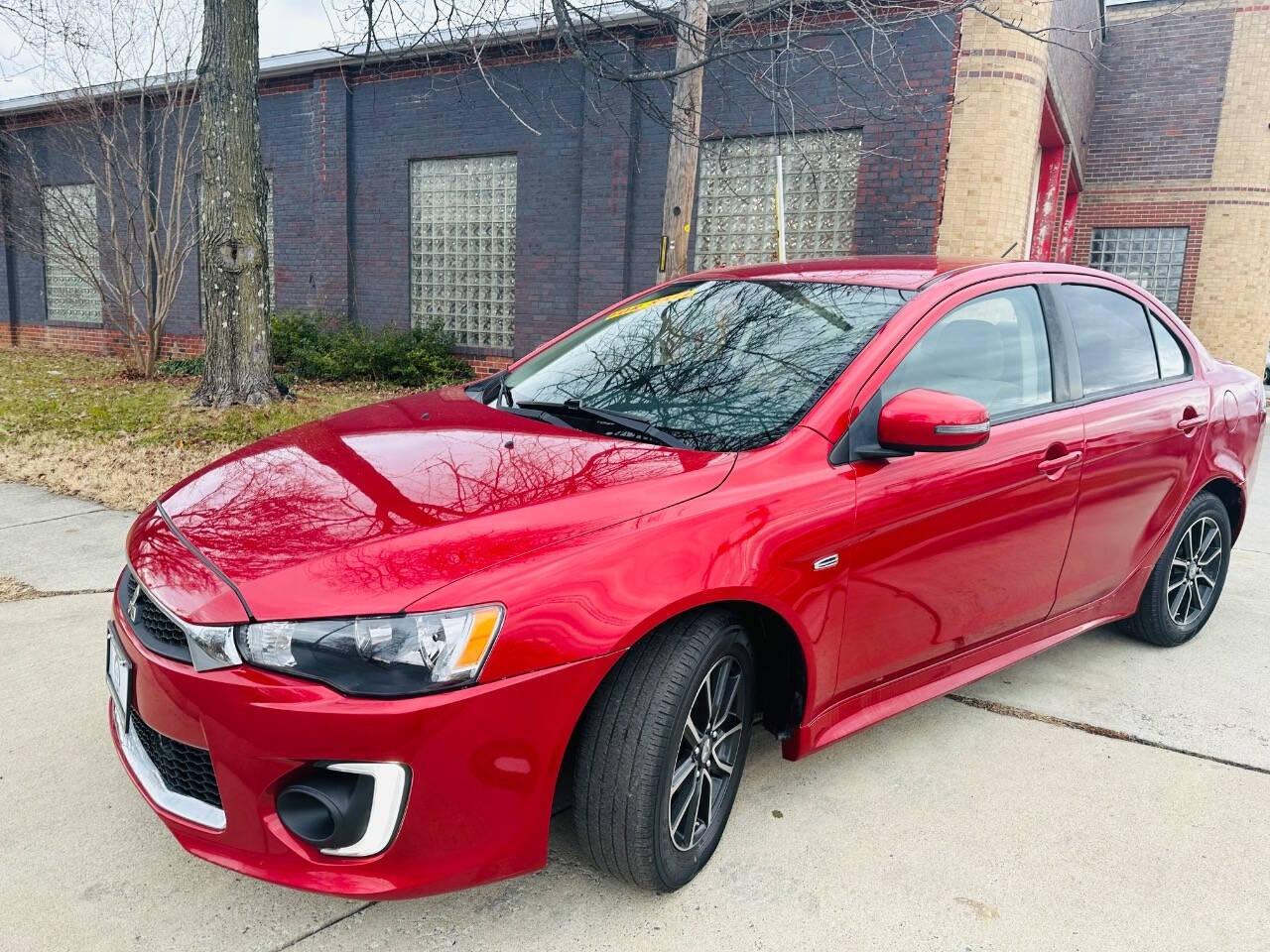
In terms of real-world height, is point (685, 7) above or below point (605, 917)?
above

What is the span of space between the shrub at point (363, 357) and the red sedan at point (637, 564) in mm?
8822

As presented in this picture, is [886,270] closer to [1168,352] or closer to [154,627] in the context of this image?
[1168,352]

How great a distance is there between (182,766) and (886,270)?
2553mm

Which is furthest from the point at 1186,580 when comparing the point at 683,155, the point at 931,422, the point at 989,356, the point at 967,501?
the point at 683,155

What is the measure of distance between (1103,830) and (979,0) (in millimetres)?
8647

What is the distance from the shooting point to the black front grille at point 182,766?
2018mm

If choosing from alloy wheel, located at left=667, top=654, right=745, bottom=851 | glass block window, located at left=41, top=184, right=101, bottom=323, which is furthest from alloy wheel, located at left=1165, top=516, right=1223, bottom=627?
glass block window, located at left=41, top=184, right=101, bottom=323

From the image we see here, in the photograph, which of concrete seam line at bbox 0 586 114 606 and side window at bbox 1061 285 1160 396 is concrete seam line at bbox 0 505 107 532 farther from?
side window at bbox 1061 285 1160 396

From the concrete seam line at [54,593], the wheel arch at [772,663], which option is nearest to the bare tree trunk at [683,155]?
the concrete seam line at [54,593]

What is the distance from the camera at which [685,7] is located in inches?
296

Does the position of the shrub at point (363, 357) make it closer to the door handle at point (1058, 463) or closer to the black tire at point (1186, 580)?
the black tire at point (1186, 580)

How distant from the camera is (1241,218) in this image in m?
16.9

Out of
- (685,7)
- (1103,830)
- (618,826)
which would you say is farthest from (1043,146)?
(618,826)

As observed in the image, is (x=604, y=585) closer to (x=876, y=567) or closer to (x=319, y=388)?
(x=876, y=567)
